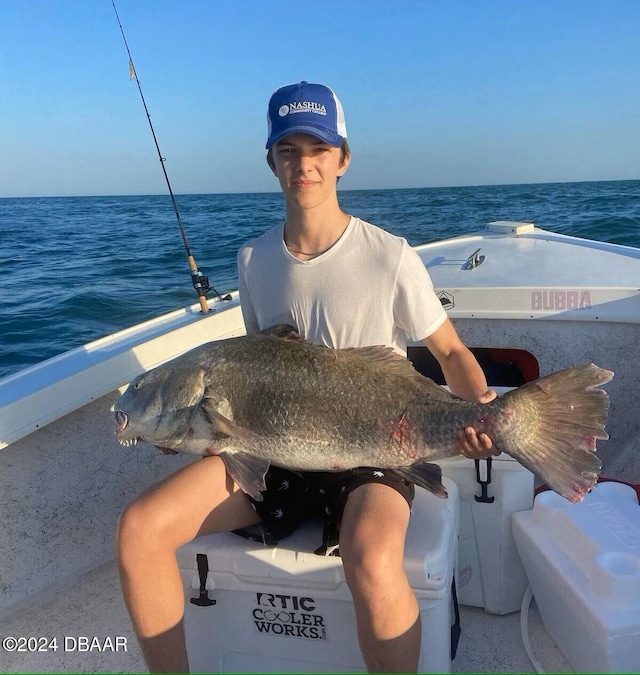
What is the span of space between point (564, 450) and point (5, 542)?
274 cm

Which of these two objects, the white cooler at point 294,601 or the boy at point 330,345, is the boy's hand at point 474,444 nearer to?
the boy at point 330,345

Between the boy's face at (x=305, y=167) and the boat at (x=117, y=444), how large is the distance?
1.47 metres

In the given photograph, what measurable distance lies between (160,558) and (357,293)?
126 cm

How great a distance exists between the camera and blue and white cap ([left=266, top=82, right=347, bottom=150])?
2418 mm

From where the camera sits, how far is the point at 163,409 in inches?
92.1

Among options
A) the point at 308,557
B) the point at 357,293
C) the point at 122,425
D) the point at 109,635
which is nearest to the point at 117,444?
the point at 109,635

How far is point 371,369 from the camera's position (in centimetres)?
232

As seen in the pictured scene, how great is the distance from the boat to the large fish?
3.11ft

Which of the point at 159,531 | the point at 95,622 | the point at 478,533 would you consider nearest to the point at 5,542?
the point at 95,622

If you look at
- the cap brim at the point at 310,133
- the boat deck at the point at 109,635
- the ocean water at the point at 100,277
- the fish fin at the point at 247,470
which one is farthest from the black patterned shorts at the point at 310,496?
the ocean water at the point at 100,277

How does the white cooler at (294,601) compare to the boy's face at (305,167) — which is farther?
the boy's face at (305,167)

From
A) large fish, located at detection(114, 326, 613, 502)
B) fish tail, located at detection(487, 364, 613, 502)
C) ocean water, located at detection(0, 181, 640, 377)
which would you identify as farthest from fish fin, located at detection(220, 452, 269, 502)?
ocean water, located at detection(0, 181, 640, 377)

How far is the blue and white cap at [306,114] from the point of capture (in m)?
2.42

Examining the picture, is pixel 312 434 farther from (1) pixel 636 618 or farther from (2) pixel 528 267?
(2) pixel 528 267
